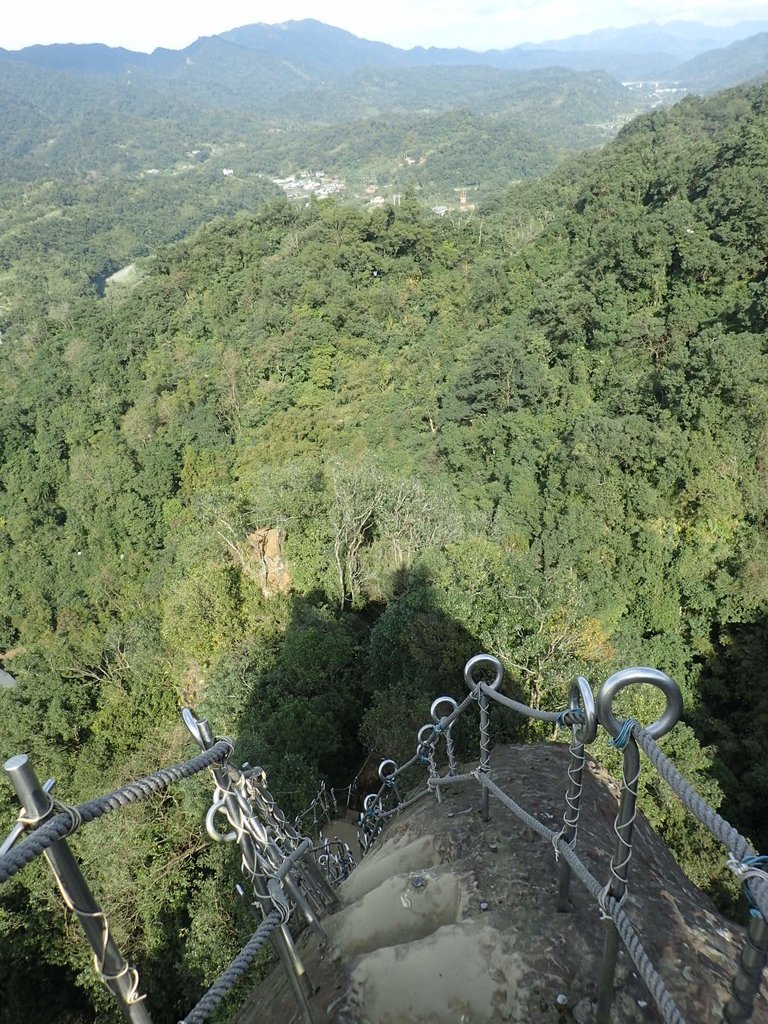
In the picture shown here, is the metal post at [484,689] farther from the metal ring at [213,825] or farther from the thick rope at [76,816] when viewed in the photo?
the thick rope at [76,816]

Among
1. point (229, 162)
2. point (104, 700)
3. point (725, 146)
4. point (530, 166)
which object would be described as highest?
point (229, 162)

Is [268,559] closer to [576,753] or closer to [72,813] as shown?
[576,753]

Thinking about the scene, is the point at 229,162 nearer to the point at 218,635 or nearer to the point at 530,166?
the point at 530,166

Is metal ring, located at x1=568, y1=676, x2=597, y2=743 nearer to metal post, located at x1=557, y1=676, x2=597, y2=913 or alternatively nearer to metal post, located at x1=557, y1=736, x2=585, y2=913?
metal post, located at x1=557, y1=676, x2=597, y2=913

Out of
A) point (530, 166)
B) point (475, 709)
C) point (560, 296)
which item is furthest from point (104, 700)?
point (530, 166)

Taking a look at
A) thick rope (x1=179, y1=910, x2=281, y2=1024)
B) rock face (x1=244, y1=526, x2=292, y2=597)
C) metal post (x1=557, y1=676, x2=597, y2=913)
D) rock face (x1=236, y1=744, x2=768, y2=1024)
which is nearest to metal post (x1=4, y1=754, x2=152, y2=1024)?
thick rope (x1=179, y1=910, x2=281, y2=1024)

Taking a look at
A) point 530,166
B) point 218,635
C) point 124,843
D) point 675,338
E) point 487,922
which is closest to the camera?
point 487,922

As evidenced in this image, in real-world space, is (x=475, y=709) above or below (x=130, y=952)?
above
